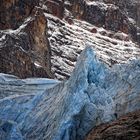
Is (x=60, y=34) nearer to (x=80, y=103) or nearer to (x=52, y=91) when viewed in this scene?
(x=52, y=91)

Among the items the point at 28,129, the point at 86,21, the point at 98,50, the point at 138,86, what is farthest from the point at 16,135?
the point at 86,21

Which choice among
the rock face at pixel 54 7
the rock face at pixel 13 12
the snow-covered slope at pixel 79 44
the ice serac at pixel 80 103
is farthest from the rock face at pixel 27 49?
the ice serac at pixel 80 103

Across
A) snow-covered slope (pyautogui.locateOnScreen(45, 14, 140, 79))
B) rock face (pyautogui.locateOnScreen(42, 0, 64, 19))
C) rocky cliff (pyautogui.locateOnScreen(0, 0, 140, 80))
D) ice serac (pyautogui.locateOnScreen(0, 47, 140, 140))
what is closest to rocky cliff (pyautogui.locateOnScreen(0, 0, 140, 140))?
ice serac (pyautogui.locateOnScreen(0, 47, 140, 140))

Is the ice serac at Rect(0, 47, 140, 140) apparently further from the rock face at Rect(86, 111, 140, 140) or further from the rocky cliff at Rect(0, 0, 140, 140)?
the rock face at Rect(86, 111, 140, 140)

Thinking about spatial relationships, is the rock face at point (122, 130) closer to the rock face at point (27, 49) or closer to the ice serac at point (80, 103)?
the ice serac at point (80, 103)

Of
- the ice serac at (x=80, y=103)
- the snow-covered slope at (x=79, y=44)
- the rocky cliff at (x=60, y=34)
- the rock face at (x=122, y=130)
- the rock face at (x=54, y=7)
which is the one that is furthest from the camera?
the rock face at (x=54, y=7)
